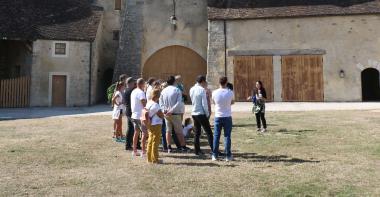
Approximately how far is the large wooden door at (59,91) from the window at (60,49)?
141 cm

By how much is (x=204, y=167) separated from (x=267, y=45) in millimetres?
17421

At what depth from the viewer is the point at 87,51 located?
23.5 metres

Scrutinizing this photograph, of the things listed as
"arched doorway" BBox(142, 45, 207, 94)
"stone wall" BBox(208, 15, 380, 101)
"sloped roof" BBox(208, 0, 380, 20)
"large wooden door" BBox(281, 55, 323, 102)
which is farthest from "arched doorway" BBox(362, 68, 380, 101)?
"arched doorway" BBox(142, 45, 207, 94)

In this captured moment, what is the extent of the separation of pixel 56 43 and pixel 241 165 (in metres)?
19.5

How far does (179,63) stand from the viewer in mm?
24844

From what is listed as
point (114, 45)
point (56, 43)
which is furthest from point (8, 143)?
point (114, 45)

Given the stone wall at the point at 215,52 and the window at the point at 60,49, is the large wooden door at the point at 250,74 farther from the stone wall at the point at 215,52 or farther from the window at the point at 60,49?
the window at the point at 60,49

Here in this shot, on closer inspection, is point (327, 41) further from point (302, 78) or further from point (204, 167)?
point (204, 167)

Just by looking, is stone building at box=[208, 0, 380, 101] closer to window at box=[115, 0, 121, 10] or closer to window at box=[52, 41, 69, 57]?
window at box=[115, 0, 121, 10]

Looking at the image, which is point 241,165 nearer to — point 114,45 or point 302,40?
point 302,40

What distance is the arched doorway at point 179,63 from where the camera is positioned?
24719mm

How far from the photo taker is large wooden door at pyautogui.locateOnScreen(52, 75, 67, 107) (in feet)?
75.7

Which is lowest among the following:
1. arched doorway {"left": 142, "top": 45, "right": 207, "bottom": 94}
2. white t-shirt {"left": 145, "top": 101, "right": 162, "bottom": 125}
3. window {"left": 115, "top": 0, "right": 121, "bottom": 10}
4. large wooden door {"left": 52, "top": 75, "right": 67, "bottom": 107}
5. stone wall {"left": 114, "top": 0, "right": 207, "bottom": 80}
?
white t-shirt {"left": 145, "top": 101, "right": 162, "bottom": 125}

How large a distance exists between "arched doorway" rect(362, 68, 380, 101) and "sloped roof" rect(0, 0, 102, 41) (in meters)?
18.5
